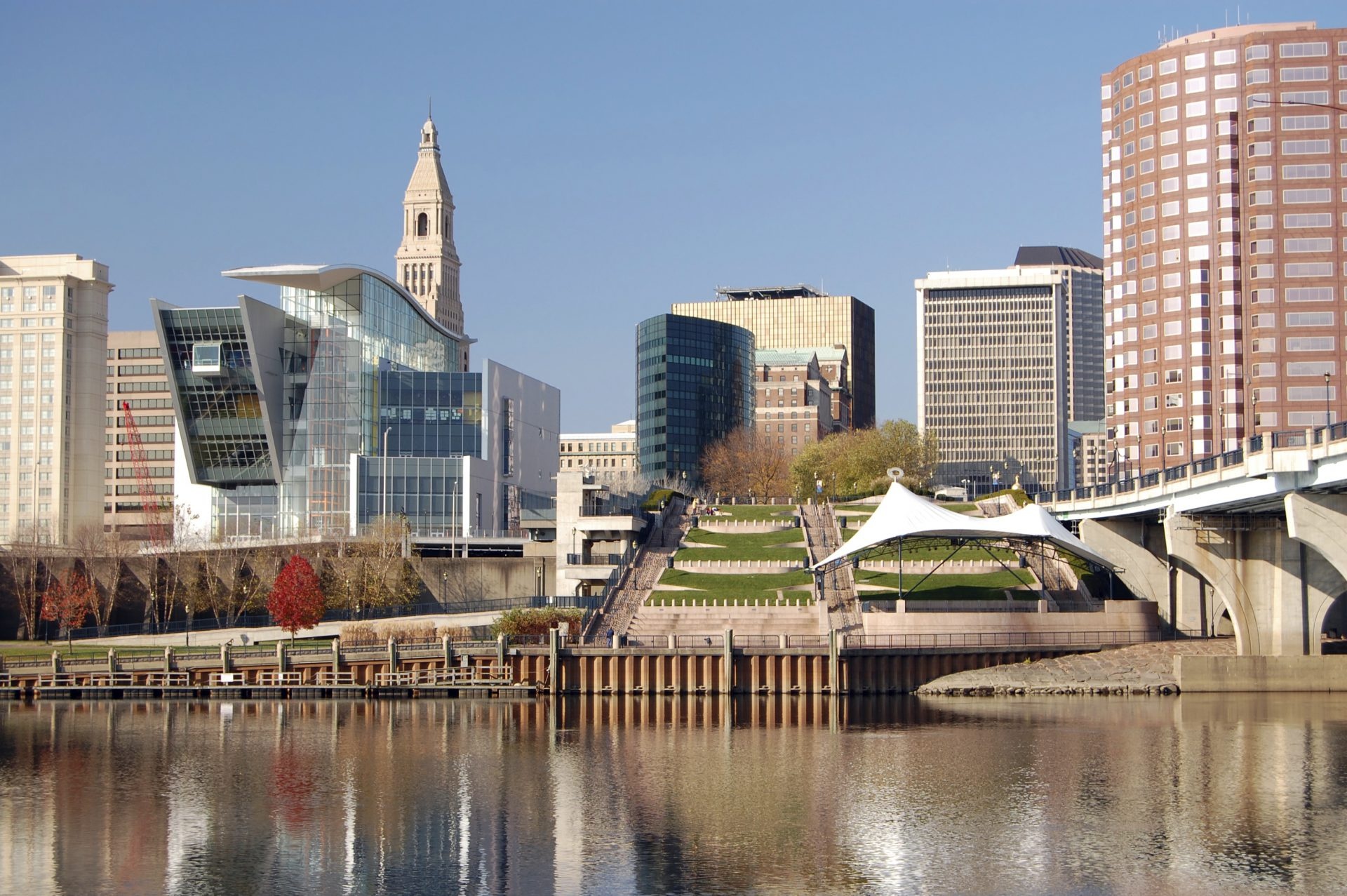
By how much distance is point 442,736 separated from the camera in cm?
6794

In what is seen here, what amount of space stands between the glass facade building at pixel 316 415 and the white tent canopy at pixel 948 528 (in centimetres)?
5707

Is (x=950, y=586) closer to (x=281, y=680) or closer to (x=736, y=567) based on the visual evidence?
(x=736, y=567)

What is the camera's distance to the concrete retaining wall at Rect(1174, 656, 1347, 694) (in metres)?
83.2

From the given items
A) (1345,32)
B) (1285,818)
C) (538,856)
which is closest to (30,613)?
(538,856)

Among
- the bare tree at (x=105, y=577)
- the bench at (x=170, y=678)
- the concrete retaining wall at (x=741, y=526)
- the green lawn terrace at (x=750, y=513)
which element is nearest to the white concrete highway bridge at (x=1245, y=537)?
the concrete retaining wall at (x=741, y=526)

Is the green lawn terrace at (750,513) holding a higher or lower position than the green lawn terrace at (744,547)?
higher

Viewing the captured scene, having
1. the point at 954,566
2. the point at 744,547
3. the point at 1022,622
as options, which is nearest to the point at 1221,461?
the point at 1022,622

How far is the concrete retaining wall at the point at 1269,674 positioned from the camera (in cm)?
8325

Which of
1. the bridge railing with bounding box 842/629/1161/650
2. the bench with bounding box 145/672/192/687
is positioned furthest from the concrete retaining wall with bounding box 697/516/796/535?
the bench with bounding box 145/672/192/687

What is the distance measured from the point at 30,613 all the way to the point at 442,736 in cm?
6281

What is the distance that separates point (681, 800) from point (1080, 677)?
1559 inches

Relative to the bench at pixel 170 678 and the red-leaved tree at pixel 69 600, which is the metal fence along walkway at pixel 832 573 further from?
the red-leaved tree at pixel 69 600

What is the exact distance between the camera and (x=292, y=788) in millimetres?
55188

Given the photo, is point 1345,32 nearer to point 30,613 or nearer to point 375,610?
point 375,610
